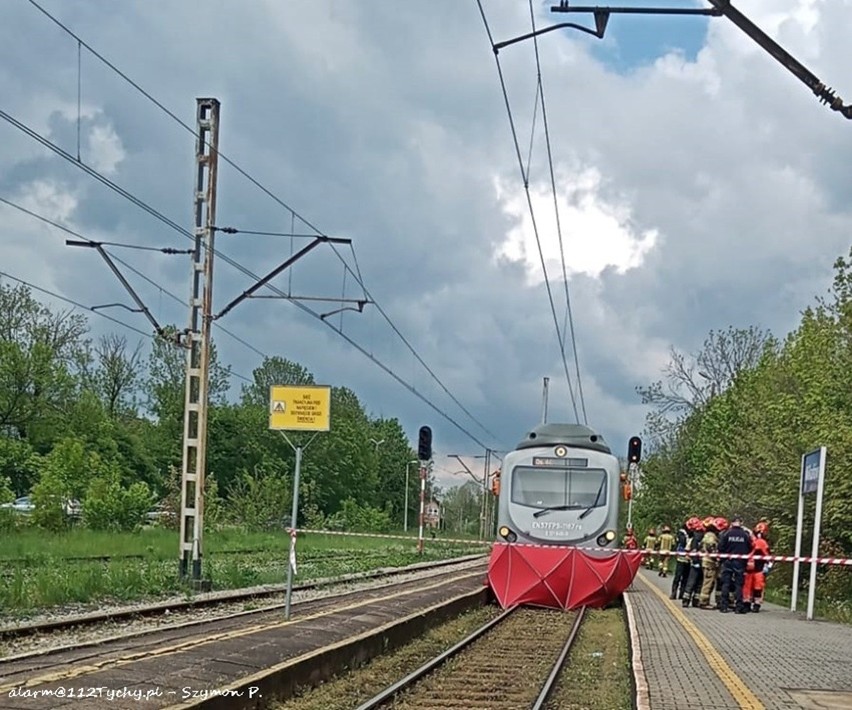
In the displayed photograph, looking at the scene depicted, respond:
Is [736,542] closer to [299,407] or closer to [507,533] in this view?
[507,533]

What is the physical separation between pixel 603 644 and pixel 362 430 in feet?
276

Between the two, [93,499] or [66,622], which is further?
[93,499]

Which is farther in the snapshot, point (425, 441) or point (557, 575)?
point (425, 441)

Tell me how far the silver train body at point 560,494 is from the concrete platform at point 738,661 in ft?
6.74

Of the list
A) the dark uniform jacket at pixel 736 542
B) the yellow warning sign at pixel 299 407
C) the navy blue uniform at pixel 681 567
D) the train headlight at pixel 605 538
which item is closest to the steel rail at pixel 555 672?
the train headlight at pixel 605 538

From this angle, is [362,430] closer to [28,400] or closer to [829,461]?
[28,400]

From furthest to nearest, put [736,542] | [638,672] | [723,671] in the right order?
[736,542], [723,671], [638,672]

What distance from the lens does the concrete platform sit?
1145 centimetres

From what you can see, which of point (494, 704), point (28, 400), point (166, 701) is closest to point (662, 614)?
point (494, 704)

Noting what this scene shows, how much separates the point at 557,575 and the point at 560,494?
5.05 ft

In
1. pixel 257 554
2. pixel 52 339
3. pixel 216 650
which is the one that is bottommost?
pixel 257 554

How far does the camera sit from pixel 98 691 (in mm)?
9719

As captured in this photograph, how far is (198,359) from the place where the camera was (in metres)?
23.8

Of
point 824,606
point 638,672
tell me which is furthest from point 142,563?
point 638,672
